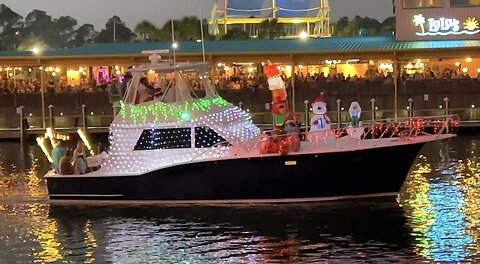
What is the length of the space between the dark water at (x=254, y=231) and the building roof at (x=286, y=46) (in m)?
24.9

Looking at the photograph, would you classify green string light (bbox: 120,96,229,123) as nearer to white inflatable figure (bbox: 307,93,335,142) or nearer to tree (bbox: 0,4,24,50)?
white inflatable figure (bbox: 307,93,335,142)

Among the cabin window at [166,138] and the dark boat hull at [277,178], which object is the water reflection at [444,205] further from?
the cabin window at [166,138]

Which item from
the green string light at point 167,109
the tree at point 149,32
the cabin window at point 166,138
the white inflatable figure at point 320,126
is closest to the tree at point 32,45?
the tree at point 149,32

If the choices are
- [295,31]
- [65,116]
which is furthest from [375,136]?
[295,31]

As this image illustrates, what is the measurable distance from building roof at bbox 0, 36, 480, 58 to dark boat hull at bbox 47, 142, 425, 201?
1035 inches

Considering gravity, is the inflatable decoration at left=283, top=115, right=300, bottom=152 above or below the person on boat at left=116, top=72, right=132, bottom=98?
below

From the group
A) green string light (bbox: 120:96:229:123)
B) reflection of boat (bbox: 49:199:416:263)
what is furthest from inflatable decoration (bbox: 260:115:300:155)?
green string light (bbox: 120:96:229:123)

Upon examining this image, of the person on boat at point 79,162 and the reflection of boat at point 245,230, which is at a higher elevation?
the person on boat at point 79,162

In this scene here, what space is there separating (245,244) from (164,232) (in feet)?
8.16

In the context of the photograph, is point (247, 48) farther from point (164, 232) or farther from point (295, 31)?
point (164, 232)

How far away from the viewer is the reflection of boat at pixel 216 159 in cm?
2223

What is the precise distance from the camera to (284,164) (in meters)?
22.1

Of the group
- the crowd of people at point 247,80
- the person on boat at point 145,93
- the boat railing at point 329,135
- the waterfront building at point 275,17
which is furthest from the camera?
the waterfront building at point 275,17

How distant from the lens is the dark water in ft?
59.6
